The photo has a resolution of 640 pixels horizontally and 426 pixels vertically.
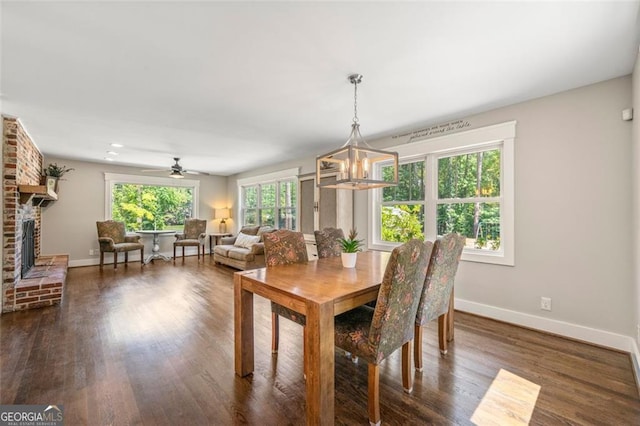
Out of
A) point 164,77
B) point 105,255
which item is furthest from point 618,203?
point 105,255

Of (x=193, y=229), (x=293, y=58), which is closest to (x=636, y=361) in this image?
(x=293, y=58)

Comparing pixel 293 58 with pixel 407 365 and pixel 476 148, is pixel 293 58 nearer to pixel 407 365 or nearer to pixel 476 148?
pixel 407 365

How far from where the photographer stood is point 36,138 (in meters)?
4.29

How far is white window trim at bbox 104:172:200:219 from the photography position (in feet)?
21.2

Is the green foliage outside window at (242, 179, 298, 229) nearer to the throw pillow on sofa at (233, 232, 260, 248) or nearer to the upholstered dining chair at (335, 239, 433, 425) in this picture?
the throw pillow on sofa at (233, 232, 260, 248)

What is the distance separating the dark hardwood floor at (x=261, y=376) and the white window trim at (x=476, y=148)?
0.74 meters

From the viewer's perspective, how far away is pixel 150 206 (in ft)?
23.5

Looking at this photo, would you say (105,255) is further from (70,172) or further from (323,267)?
(323,267)

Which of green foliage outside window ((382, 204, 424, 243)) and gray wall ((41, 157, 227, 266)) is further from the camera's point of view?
gray wall ((41, 157, 227, 266))

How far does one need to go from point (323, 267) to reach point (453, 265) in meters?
1.04

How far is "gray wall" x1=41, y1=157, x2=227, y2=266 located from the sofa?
8.78 feet

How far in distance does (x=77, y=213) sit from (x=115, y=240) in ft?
3.15

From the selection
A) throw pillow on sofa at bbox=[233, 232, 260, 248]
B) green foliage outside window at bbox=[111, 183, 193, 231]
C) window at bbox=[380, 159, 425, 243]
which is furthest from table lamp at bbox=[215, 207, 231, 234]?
window at bbox=[380, 159, 425, 243]

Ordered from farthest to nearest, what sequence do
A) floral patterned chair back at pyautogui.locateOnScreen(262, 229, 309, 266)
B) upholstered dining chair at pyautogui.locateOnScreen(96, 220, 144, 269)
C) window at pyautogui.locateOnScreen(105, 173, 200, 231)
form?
window at pyautogui.locateOnScreen(105, 173, 200, 231) < upholstered dining chair at pyautogui.locateOnScreen(96, 220, 144, 269) < floral patterned chair back at pyautogui.locateOnScreen(262, 229, 309, 266)
